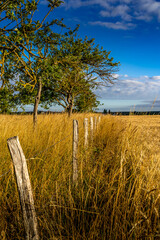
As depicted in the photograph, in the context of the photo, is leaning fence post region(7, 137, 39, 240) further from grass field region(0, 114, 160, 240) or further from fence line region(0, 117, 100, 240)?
grass field region(0, 114, 160, 240)

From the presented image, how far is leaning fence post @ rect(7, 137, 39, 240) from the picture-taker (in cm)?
122

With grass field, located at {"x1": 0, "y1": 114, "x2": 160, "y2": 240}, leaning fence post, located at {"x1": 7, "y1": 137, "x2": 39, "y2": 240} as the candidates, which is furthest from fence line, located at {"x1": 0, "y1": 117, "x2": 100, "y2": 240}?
grass field, located at {"x1": 0, "y1": 114, "x2": 160, "y2": 240}

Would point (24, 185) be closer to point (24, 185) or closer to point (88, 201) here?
point (24, 185)

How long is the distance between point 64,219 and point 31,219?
0.64m

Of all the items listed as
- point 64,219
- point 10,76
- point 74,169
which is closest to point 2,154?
point 74,169

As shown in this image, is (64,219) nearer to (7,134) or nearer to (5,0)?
(7,134)

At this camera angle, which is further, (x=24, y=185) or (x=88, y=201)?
(x=88, y=201)

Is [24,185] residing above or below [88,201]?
above

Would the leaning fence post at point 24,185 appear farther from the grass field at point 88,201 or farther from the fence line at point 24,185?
the grass field at point 88,201

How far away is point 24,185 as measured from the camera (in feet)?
4.23

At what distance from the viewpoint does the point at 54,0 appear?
12.5 feet

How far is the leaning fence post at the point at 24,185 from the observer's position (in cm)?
122

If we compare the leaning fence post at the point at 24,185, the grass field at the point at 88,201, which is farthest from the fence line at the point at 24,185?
the grass field at the point at 88,201

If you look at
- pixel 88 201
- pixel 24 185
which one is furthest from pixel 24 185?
pixel 88 201
